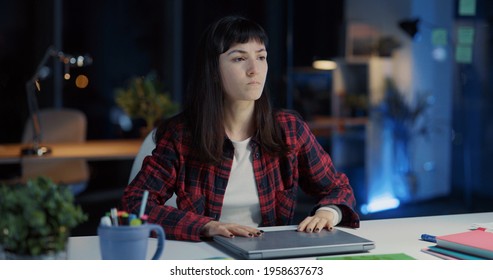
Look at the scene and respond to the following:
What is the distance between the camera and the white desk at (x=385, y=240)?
4.45 feet

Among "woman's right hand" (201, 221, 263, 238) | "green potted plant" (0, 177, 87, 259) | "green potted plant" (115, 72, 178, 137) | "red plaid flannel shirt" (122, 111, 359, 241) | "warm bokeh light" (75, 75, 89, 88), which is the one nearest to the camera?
"green potted plant" (0, 177, 87, 259)

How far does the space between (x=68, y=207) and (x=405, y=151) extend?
447cm

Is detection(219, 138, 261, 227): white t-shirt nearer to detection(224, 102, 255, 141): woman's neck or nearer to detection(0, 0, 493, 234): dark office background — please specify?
detection(224, 102, 255, 141): woman's neck

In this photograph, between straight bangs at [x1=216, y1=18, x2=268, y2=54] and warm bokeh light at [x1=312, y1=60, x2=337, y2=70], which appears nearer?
straight bangs at [x1=216, y1=18, x2=268, y2=54]

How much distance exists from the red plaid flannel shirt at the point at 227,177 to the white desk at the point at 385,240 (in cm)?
9

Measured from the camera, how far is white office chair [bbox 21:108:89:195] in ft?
13.2

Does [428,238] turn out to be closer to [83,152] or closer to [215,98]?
[215,98]

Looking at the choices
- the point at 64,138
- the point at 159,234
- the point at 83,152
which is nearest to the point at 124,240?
the point at 159,234

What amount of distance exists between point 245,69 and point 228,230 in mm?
493

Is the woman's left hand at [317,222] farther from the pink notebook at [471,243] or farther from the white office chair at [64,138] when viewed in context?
the white office chair at [64,138]

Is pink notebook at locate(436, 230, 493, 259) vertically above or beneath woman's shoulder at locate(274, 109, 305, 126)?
beneath

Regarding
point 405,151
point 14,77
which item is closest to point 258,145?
Answer: point 405,151

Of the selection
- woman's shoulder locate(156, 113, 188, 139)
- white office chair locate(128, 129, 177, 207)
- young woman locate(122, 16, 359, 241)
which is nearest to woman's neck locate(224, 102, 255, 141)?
young woman locate(122, 16, 359, 241)

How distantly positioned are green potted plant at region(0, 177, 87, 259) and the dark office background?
4.45 metres
